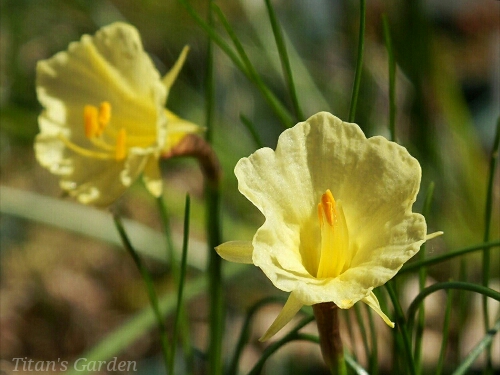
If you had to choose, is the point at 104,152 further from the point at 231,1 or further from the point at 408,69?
the point at 231,1

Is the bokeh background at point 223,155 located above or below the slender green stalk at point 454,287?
below

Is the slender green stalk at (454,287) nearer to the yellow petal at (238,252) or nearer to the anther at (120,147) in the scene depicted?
the yellow petal at (238,252)

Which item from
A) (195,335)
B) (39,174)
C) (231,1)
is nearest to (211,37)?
(195,335)

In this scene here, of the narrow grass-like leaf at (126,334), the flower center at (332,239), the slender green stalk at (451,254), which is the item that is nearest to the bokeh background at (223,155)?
the narrow grass-like leaf at (126,334)

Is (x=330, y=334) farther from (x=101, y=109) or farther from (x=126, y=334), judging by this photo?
(x=126, y=334)

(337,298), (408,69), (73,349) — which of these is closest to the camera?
(337,298)

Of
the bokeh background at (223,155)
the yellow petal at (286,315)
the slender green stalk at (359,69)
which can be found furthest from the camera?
the bokeh background at (223,155)

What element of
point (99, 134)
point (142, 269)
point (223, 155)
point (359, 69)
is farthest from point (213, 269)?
point (223, 155)

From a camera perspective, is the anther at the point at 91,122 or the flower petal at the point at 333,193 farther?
the anther at the point at 91,122
